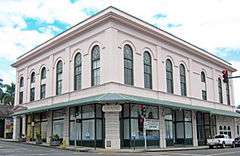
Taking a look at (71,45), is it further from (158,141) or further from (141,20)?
(158,141)

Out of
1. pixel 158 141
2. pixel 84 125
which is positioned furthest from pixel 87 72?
pixel 158 141

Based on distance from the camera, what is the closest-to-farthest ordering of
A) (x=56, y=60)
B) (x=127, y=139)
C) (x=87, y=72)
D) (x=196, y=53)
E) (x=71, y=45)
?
1. (x=127, y=139)
2. (x=87, y=72)
3. (x=71, y=45)
4. (x=56, y=60)
5. (x=196, y=53)

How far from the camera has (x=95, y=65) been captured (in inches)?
1419

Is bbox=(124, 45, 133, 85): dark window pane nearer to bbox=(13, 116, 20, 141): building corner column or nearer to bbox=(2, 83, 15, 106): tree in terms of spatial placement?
bbox=(13, 116, 20, 141): building corner column

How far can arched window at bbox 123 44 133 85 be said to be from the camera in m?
35.4

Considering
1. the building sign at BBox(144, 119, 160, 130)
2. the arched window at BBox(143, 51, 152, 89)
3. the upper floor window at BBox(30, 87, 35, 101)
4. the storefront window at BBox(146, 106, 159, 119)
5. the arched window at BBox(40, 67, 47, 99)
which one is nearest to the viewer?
the building sign at BBox(144, 119, 160, 130)

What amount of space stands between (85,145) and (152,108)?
26.4 feet

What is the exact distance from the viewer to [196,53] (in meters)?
47.5

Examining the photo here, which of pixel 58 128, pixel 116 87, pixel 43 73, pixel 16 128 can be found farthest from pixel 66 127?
pixel 16 128

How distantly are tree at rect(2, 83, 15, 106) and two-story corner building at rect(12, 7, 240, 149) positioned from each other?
127 ft

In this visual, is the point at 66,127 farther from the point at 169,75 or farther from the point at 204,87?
the point at 204,87

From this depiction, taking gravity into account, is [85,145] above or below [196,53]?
below

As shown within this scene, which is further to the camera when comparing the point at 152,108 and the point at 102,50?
the point at 152,108

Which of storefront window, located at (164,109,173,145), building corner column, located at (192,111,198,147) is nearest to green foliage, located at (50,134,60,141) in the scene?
storefront window, located at (164,109,173,145)
